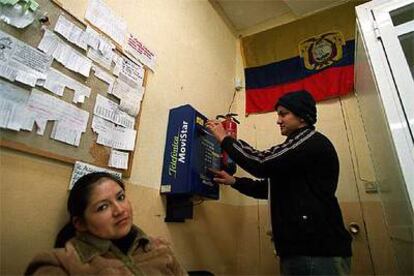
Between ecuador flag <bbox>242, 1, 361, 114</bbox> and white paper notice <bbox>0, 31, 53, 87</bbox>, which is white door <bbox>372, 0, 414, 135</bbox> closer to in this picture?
ecuador flag <bbox>242, 1, 361, 114</bbox>

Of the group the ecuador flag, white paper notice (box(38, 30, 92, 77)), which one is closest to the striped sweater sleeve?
white paper notice (box(38, 30, 92, 77))

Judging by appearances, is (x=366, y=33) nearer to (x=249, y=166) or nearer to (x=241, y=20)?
(x=249, y=166)

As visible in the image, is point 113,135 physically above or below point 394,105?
below

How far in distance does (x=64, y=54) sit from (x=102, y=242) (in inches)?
29.6

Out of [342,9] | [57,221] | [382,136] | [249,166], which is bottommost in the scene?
[57,221]

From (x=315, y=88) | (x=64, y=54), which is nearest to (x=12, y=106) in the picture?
(x=64, y=54)

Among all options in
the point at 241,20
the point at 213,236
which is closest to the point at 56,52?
the point at 213,236

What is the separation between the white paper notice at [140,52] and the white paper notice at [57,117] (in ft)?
1.62

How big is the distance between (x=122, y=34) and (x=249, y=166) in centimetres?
94

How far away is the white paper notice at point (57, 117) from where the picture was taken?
1013mm

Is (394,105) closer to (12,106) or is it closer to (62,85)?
(62,85)

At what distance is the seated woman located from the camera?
821 millimetres

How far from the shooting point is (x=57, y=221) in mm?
1052

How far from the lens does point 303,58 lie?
2498 millimetres
